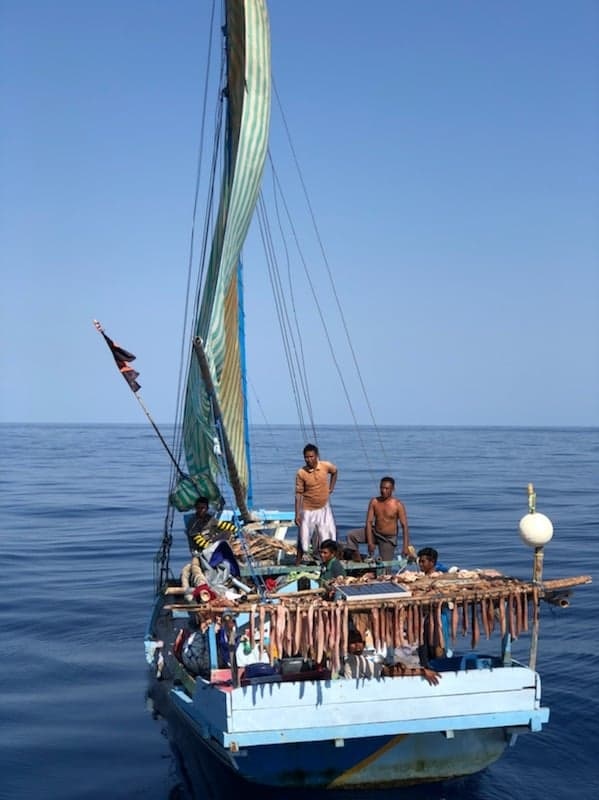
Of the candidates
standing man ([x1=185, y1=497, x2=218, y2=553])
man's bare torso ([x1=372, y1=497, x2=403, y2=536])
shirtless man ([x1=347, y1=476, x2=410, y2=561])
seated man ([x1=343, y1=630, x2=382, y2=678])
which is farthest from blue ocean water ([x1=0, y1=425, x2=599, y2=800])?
man's bare torso ([x1=372, y1=497, x2=403, y2=536])

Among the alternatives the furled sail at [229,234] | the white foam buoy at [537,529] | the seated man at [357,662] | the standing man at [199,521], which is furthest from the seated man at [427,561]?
the standing man at [199,521]

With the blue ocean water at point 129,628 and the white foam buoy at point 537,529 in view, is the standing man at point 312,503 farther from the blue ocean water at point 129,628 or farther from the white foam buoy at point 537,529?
the white foam buoy at point 537,529

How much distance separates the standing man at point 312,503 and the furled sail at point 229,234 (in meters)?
0.97

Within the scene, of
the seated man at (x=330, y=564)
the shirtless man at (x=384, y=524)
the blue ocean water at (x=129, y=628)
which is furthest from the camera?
the shirtless man at (x=384, y=524)

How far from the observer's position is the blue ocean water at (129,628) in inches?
452

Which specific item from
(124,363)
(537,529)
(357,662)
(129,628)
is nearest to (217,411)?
(124,363)

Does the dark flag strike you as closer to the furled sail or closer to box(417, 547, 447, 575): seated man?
the furled sail

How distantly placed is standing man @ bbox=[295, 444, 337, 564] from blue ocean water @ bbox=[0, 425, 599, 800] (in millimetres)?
3555

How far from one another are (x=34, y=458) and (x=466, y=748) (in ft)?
234

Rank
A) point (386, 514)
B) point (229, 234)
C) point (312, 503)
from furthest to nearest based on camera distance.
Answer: point (229, 234), point (312, 503), point (386, 514)

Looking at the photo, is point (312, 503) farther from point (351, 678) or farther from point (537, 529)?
point (537, 529)

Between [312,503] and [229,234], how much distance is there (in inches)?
167

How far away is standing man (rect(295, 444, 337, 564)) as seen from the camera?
526 inches

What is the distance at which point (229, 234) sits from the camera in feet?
44.9
